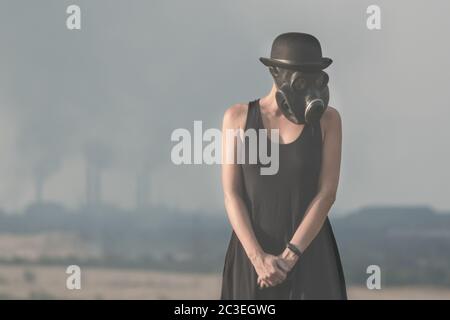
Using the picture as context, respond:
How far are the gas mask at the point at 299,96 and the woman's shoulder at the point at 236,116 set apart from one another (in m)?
0.20

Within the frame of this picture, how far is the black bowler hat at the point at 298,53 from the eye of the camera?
16.9 feet

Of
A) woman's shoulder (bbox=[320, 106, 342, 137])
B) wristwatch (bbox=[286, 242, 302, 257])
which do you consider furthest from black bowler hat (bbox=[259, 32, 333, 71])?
wristwatch (bbox=[286, 242, 302, 257])

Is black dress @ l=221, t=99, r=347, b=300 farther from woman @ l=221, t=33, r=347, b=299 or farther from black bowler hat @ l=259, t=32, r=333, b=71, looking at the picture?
black bowler hat @ l=259, t=32, r=333, b=71

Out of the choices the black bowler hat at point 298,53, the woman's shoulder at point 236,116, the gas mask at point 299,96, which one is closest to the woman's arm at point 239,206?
the woman's shoulder at point 236,116

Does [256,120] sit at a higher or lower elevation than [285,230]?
higher

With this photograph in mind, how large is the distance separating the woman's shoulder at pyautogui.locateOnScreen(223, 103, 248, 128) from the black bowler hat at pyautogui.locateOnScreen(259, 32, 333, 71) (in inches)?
12.4

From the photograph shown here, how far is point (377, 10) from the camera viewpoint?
586cm

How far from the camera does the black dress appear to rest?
5.16 m

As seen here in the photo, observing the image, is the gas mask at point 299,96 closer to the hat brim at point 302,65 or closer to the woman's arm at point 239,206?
the hat brim at point 302,65

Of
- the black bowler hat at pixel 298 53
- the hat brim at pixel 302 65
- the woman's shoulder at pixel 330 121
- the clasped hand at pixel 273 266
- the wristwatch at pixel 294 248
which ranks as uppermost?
the black bowler hat at pixel 298 53

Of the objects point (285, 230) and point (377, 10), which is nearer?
point (285, 230)
